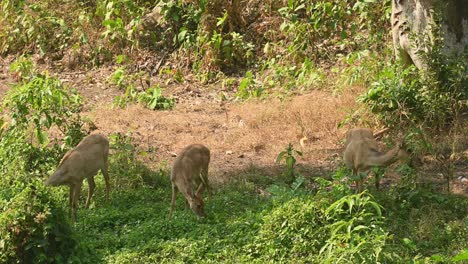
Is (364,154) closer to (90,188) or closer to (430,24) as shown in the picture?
(430,24)

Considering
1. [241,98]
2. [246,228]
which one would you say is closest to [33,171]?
[246,228]

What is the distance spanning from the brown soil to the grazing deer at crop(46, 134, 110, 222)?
109 centimetres

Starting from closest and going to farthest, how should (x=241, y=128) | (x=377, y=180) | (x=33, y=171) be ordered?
(x=377, y=180), (x=33, y=171), (x=241, y=128)

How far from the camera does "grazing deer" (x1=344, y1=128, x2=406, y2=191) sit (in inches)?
413

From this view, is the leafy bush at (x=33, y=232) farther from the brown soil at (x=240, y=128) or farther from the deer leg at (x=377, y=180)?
the deer leg at (x=377, y=180)

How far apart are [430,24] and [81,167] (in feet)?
17.6

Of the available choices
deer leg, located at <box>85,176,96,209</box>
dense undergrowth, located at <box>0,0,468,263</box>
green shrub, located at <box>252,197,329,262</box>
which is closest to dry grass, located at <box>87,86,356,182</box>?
dense undergrowth, located at <box>0,0,468,263</box>

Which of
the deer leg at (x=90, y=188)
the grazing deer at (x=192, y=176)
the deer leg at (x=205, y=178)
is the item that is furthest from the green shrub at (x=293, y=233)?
the deer leg at (x=90, y=188)

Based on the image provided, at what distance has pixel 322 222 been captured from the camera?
30.2ft

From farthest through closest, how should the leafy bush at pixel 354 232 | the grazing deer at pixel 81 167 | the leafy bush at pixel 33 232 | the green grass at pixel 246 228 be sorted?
the grazing deer at pixel 81 167 → the green grass at pixel 246 228 → the leafy bush at pixel 33 232 → the leafy bush at pixel 354 232

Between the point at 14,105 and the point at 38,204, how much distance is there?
3536 mm

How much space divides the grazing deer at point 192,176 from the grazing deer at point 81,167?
1084 millimetres

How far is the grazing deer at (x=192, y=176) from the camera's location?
33.9 feet

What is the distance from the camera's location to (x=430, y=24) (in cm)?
1259
